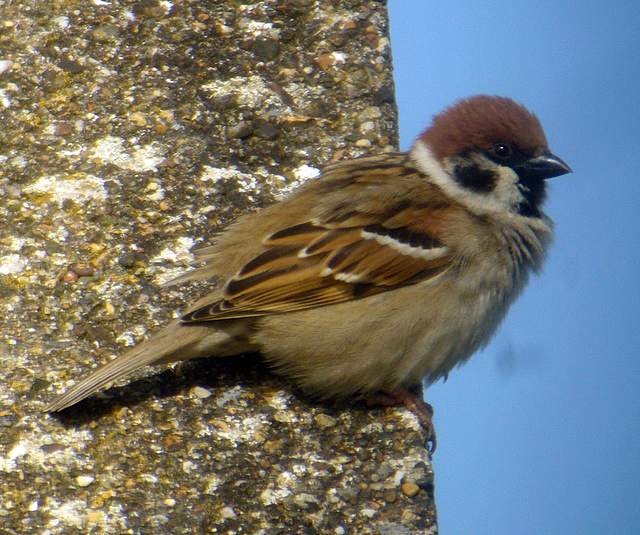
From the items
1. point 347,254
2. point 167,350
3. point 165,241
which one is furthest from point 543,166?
point 167,350

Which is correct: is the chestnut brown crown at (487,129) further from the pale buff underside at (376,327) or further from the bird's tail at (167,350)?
the bird's tail at (167,350)

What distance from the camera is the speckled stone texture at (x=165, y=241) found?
219 centimetres

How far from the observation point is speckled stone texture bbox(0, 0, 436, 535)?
2.19 metres

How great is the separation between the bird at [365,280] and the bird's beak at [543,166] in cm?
11

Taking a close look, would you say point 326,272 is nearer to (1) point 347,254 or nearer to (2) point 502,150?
(1) point 347,254

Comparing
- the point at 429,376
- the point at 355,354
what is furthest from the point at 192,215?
the point at 429,376

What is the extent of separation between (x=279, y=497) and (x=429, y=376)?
28.3 inches

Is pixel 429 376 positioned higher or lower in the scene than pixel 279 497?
higher

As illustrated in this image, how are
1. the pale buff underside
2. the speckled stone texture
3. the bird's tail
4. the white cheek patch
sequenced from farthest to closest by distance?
the white cheek patch, the pale buff underside, the bird's tail, the speckled stone texture

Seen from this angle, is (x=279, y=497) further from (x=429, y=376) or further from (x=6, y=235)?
(x=6, y=235)

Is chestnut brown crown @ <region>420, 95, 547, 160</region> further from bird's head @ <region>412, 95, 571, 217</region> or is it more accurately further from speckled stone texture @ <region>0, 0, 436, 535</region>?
speckled stone texture @ <region>0, 0, 436, 535</region>

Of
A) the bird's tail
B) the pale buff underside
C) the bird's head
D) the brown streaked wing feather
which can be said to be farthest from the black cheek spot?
the bird's tail

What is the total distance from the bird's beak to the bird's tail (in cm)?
100

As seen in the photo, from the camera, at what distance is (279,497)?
2197 millimetres
